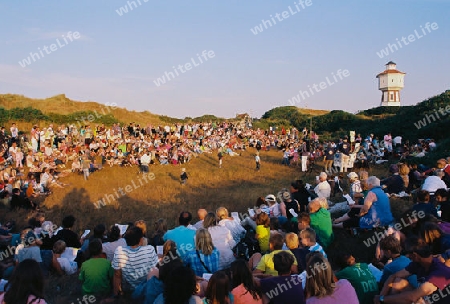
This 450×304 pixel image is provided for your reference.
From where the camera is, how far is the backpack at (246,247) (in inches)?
277

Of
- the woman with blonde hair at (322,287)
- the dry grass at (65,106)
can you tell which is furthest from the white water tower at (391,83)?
the woman with blonde hair at (322,287)

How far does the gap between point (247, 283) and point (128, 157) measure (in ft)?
72.6

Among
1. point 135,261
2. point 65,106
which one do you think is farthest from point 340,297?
point 65,106

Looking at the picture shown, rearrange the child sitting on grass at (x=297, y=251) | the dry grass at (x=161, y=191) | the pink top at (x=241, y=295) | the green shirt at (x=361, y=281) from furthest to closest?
the dry grass at (x=161, y=191)
the child sitting on grass at (x=297, y=251)
the green shirt at (x=361, y=281)
the pink top at (x=241, y=295)

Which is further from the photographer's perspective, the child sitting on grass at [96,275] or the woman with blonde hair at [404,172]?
the woman with blonde hair at [404,172]

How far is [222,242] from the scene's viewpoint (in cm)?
686

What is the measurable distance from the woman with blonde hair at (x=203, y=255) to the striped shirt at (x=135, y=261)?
→ 670 millimetres

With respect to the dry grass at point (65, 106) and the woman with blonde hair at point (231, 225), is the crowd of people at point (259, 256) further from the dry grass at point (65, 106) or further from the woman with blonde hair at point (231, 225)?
the dry grass at point (65, 106)

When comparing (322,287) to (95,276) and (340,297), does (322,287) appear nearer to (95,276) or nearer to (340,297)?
(340,297)

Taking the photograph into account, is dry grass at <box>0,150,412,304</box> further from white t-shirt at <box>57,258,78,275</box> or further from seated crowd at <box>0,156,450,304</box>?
seated crowd at <box>0,156,450,304</box>

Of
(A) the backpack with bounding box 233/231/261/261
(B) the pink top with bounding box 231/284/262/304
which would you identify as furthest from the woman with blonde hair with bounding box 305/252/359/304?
(A) the backpack with bounding box 233/231/261/261

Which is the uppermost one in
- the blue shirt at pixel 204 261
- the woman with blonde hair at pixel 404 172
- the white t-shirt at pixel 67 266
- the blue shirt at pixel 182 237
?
the white t-shirt at pixel 67 266

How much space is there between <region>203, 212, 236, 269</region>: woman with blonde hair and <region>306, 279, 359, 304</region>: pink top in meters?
2.99

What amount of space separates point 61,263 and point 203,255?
3435 millimetres
